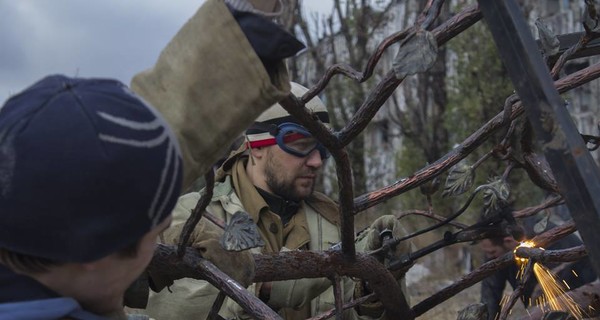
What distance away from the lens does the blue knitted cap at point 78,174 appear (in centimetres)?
111

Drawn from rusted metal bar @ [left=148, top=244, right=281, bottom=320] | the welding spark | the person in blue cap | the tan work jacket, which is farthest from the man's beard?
the person in blue cap

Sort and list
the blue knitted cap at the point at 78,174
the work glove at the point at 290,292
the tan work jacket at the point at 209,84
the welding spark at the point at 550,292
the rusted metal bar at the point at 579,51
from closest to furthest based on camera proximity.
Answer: the blue knitted cap at the point at 78,174 < the tan work jacket at the point at 209,84 < the rusted metal bar at the point at 579,51 < the welding spark at the point at 550,292 < the work glove at the point at 290,292

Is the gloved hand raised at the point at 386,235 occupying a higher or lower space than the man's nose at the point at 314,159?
lower

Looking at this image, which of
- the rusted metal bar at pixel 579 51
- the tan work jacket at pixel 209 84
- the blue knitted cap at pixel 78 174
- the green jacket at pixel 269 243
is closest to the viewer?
the blue knitted cap at pixel 78 174

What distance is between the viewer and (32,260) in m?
1.19

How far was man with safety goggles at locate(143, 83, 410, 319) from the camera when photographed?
10.4 feet

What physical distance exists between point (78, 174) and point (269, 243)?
243 centimetres

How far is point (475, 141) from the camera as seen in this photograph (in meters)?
2.39

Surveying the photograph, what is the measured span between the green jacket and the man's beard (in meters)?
0.06

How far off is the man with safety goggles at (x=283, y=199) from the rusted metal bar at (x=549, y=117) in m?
1.95

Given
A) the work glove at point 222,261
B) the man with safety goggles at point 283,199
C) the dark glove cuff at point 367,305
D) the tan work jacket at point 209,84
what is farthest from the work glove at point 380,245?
the tan work jacket at point 209,84

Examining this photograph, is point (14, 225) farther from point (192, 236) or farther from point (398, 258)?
point (398, 258)

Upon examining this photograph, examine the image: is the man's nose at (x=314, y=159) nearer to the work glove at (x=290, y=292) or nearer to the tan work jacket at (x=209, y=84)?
the work glove at (x=290, y=292)

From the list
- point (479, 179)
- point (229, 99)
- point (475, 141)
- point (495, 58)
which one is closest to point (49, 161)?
point (229, 99)
